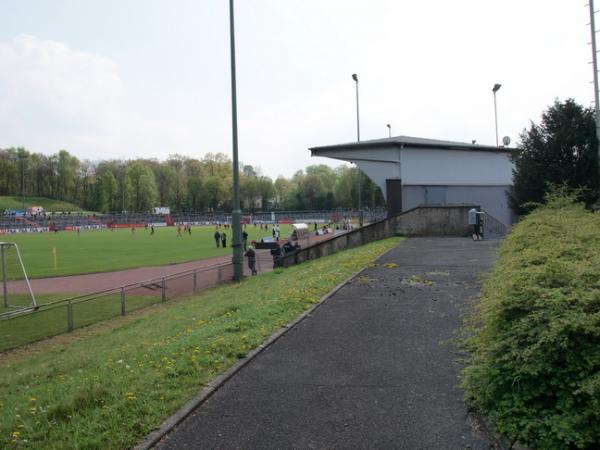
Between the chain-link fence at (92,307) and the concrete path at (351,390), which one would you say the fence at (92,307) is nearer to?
the chain-link fence at (92,307)

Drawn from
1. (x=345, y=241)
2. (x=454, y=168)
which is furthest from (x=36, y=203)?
(x=345, y=241)

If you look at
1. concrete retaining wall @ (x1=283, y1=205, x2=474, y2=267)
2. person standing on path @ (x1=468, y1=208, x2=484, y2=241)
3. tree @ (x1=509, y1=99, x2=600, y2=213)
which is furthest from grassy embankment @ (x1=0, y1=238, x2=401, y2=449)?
tree @ (x1=509, y1=99, x2=600, y2=213)

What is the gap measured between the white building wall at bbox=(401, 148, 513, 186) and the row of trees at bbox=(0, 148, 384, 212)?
9965 cm

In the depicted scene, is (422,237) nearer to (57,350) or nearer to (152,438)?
(57,350)

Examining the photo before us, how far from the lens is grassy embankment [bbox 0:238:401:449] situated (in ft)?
15.2

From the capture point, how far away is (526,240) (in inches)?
336

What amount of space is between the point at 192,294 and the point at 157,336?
7.76m

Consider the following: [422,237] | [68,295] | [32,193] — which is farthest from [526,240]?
[32,193]

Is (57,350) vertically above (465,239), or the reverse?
(465,239)

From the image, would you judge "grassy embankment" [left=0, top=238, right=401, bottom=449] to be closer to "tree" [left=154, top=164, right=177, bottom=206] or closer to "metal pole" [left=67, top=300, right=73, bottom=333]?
"metal pole" [left=67, top=300, right=73, bottom=333]

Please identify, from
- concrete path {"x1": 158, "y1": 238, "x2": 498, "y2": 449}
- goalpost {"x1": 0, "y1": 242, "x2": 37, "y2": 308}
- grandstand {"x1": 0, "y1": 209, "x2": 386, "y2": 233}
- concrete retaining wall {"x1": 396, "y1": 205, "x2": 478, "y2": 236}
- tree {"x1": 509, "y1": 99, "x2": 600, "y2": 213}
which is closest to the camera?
concrete path {"x1": 158, "y1": 238, "x2": 498, "y2": 449}

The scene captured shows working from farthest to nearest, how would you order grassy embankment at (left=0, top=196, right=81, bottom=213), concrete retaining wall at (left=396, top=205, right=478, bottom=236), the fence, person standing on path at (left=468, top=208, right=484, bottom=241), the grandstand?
1. grassy embankment at (left=0, top=196, right=81, bottom=213)
2. the grandstand
3. concrete retaining wall at (left=396, top=205, right=478, bottom=236)
4. person standing on path at (left=468, top=208, right=484, bottom=241)
5. the fence

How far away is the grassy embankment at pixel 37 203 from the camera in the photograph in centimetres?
13075

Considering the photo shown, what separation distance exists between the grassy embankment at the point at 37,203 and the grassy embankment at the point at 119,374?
5325 inches
